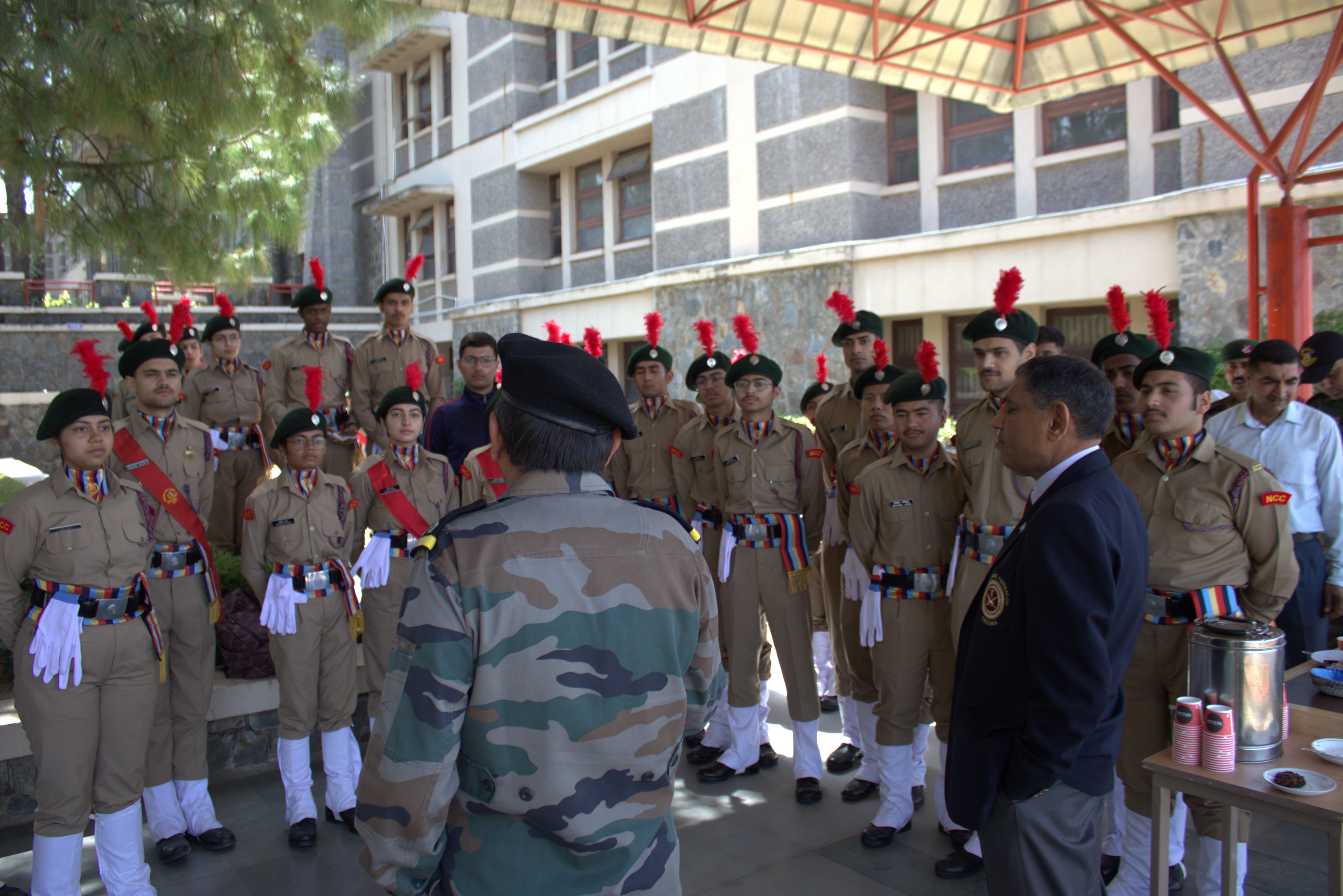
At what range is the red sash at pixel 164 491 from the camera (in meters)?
4.46

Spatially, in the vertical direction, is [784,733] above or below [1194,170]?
below

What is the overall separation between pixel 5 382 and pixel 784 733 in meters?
14.5

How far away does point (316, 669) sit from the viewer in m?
4.45

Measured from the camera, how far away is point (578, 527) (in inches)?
67.3

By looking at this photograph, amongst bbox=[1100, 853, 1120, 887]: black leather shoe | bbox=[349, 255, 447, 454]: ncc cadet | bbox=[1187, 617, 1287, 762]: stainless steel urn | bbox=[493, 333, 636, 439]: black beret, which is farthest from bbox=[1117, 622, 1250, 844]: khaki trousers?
bbox=[349, 255, 447, 454]: ncc cadet

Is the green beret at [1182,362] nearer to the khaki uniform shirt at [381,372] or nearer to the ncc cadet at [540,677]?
the ncc cadet at [540,677]

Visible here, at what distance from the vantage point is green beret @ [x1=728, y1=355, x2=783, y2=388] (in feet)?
16.9

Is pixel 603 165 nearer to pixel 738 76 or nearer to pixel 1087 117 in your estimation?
pixel 738 76

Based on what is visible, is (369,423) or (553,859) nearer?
(553,859)

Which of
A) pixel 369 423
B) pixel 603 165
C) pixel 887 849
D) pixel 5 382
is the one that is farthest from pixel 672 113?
pixel 887 849

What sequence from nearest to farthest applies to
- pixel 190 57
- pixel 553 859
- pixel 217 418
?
pixel 553 859, pixel 190 57, pixel 217 418

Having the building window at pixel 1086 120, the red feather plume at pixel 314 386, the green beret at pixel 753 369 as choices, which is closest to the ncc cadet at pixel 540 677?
the green beret at pixel 753 369

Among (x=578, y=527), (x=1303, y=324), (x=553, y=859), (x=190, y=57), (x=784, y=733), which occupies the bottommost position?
(x=784, y=733)

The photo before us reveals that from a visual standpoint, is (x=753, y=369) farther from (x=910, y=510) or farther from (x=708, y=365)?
(x=910, y=510)
